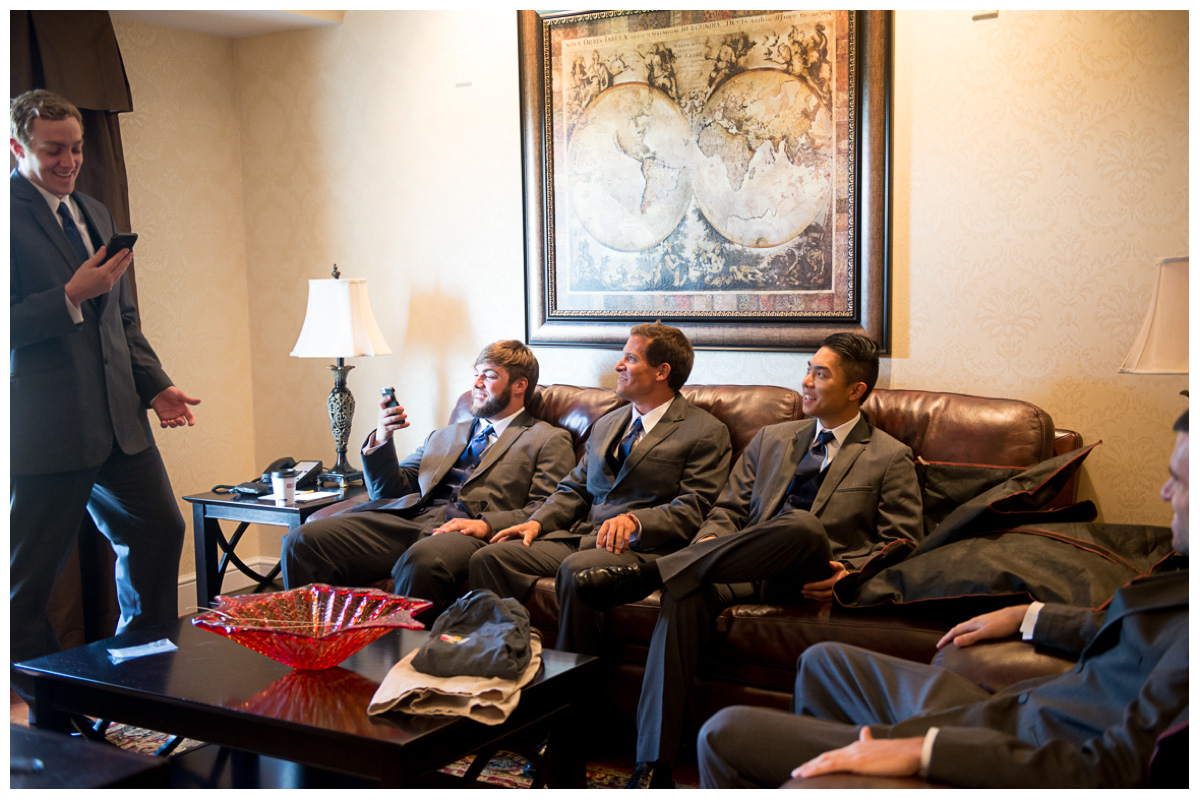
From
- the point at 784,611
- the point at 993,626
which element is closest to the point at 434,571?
the point at 784,611

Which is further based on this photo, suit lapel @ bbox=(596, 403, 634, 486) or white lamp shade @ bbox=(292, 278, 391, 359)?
Answer: white lamp shade @ bbox=(292, 278, 391, 359)

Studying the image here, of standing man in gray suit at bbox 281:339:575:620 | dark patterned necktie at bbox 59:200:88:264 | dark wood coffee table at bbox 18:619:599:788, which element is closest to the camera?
dark wood coffee table at bbox 18:619:599:788

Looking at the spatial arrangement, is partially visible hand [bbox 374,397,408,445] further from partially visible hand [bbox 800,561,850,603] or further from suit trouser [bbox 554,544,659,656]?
partially visible hand [bbox 800,561,850,603]

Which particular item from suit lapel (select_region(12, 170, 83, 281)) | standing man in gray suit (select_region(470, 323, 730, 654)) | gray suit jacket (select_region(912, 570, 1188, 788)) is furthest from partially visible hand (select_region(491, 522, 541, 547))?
gray suit jacket (select_region(912, 570, 1188, 788))

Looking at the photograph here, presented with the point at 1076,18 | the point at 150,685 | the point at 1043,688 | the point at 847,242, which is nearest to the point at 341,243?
the point at 847,242

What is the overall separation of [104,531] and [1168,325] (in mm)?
3061

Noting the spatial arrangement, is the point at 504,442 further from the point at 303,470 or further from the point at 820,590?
the point at 820,590

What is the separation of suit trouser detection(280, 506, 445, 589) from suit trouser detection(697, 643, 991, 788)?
163 cm

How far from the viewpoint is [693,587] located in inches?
94.7

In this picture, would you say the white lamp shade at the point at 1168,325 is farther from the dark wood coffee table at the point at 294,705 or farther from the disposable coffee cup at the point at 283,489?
the disposable coffee cup at the point at 283,489

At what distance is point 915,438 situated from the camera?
9.45 feet

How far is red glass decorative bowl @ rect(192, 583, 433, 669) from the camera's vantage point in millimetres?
2010

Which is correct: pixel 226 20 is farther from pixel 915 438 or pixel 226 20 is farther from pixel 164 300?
pixel 915 438

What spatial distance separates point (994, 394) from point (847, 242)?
67 cm
